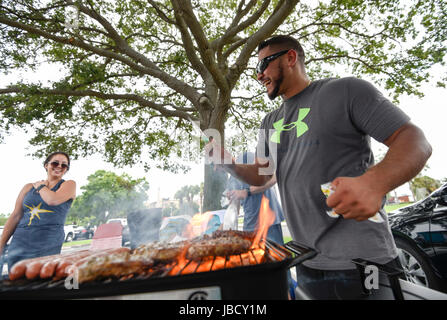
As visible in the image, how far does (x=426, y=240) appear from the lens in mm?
3074

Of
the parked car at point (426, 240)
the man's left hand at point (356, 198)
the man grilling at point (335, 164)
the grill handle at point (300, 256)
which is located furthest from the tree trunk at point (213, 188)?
the man's left hand at point (356, 198)

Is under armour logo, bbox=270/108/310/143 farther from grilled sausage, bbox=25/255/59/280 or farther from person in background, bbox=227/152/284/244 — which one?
person in background, bbox=227/152/284/244

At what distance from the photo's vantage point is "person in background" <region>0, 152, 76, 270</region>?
313cm

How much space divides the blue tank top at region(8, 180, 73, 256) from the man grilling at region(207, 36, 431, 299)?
3.11 meters

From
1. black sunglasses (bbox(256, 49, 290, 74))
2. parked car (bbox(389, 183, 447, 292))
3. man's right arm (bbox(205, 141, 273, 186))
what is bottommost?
parked car (bbox(389, 183, 447, 292))

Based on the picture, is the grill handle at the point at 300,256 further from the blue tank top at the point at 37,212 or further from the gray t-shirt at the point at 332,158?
the blue tank top at the point at 37,212

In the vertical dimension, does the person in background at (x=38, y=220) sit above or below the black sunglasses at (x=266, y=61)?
below

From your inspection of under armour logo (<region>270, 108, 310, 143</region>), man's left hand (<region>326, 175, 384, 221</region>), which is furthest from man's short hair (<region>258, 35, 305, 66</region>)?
man's left hand (<region>326, 175, 384, 221</region>)

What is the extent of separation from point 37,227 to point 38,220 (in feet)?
0.34

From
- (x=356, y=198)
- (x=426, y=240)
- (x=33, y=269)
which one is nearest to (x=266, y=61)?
(x=356, y=198)

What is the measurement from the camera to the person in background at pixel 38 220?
10.3ft

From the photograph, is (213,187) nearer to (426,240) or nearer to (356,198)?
(426,240)
